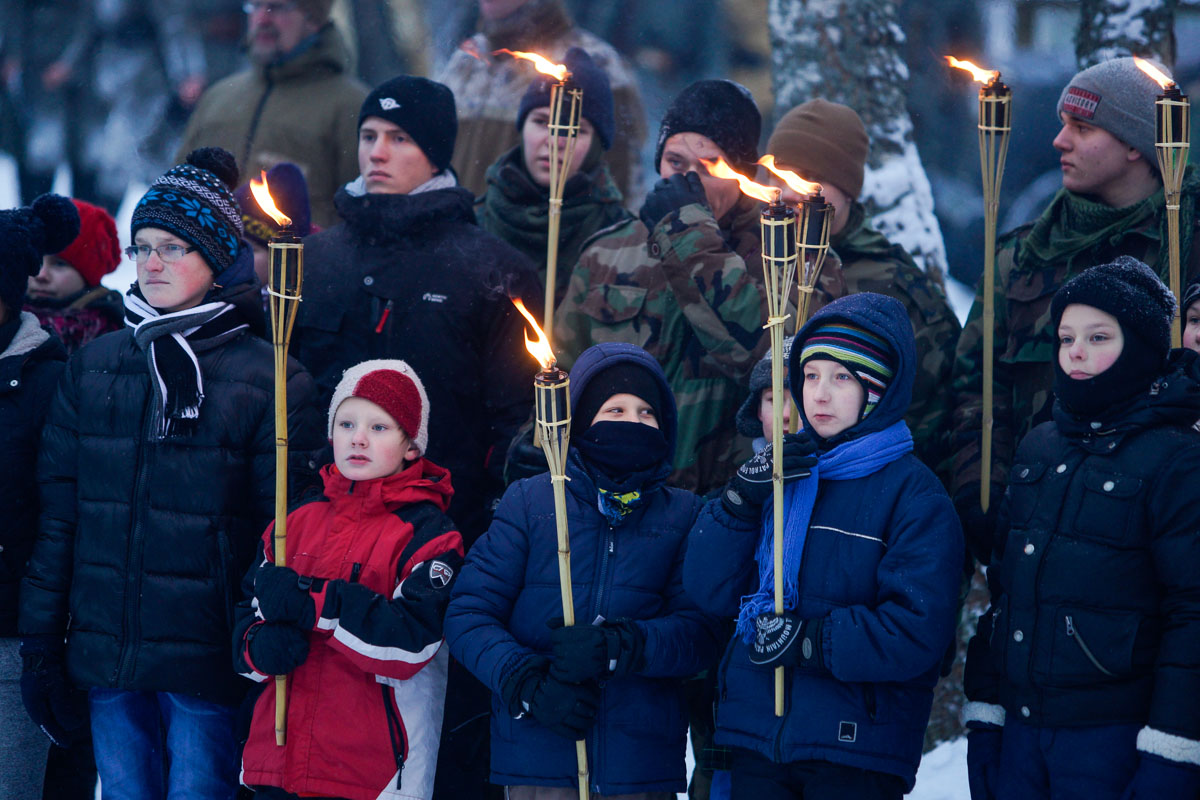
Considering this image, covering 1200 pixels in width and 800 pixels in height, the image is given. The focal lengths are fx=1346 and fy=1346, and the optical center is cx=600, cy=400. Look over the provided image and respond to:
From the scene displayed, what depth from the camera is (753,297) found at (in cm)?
393

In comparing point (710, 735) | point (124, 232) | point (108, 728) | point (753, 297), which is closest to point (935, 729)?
point (710, 735)

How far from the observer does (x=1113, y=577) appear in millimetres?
3031

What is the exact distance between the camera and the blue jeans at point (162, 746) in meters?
3.64

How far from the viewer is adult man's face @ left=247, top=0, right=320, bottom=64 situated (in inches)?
249

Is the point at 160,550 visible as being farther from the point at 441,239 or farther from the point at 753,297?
the point at 753,297

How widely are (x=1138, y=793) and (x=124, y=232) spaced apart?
22.4 feet

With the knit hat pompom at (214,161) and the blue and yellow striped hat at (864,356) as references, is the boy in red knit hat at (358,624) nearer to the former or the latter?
the blue and yellow striped hat at (864,356)

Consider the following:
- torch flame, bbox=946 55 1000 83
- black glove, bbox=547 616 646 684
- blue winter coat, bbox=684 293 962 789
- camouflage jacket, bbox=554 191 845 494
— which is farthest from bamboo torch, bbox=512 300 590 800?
torch flame, bbox=946 55 1000 83

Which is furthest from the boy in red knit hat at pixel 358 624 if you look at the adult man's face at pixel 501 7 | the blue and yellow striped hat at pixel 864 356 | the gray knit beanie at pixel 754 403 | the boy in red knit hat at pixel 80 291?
the adult man's face at pixel 501 7

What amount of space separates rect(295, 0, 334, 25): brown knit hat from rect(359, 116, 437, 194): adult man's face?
88.0 inches

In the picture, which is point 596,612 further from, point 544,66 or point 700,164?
point 700,164

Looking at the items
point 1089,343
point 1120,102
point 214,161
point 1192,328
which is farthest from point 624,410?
point 214,161

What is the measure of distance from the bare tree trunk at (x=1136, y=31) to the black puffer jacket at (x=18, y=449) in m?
4.15

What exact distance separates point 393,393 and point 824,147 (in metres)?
1.83
